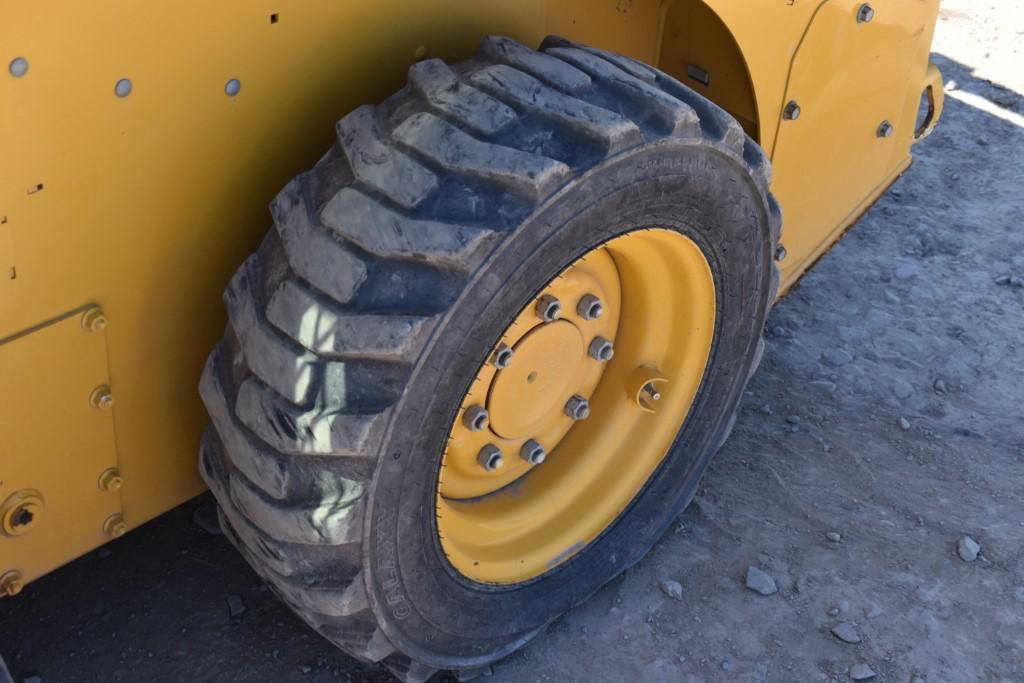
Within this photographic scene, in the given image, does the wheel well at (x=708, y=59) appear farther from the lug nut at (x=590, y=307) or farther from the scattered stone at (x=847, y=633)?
the scattered stone at (x=847, y=633)

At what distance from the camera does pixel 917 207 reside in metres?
4.12

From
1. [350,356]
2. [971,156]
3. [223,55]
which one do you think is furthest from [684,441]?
[971,156]

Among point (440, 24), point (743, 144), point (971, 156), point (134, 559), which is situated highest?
point (440, 24)

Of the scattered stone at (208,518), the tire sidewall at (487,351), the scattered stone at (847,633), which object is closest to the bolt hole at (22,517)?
the tire sidewall at (487,351)

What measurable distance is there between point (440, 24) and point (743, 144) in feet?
1.89

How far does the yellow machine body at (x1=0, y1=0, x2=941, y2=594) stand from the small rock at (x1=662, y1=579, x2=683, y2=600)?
1.06 meters

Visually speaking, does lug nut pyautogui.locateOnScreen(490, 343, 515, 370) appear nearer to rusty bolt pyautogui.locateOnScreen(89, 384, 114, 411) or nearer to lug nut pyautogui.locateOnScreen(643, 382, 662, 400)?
lug nut pyautogui.locateOnScreen(643, 382, 662, 400)

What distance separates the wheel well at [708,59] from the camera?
8.01 ft

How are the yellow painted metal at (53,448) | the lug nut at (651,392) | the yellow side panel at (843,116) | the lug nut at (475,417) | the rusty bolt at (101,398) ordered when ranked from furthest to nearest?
the yellow side panel at (843,116) < the lug nut at (651,392) < the lug nut at (475,417) < the rusty bolt at (101,398) < the yellow painted metal at (53,448)

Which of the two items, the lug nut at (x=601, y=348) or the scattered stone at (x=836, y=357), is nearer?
the lug nut at (x=601, y=348)

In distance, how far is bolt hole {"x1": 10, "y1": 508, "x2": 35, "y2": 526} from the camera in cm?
180

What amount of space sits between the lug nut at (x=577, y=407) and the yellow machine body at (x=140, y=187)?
0.71 metres

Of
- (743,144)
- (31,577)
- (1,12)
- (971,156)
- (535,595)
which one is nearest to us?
(1,12)

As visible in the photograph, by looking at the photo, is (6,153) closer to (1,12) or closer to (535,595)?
(1,12)
